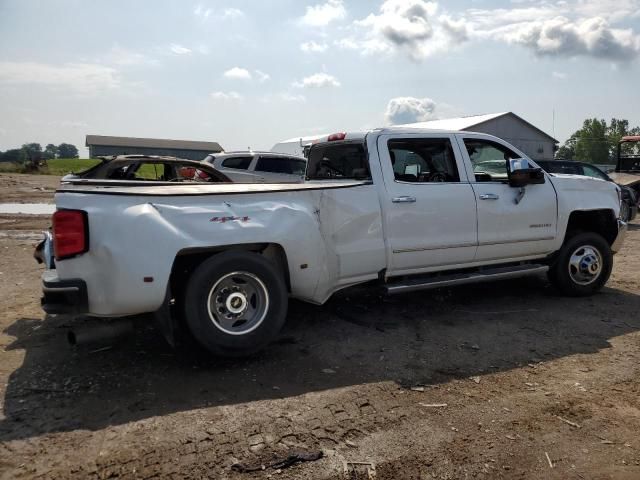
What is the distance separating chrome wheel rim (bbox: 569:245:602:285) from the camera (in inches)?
240

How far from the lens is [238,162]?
13031 millimetres

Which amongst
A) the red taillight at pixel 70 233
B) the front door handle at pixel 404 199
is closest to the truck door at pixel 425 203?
the front door handle at pixel 404 199

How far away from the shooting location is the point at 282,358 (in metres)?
4.24

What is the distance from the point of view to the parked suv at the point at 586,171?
12938mm

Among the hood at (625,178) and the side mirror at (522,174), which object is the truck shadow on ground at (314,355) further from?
the hood at (625,178)

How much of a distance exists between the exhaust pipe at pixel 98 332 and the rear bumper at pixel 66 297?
0.55ft

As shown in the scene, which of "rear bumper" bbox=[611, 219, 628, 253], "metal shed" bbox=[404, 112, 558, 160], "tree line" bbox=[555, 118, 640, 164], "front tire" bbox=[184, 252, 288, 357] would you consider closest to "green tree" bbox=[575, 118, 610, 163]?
"tree line" bbox=[555, 118, 640, 164]

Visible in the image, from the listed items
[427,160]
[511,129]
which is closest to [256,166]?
[427,160]

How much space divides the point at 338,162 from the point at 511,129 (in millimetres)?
36317

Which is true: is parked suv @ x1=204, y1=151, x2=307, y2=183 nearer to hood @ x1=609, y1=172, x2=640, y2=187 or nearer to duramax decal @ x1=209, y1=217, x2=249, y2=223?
duramax decal @ x1=209, y1=217, x2=249, y2=223

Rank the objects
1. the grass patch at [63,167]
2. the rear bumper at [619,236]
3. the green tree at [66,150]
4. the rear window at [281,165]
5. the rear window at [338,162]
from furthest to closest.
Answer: the green tree at [66,150] < the grass patch at [63,167] < the rear window at [281,165] < the rear bumper at [619,236] < the rear window at [338,162]

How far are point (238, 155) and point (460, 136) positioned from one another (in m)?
8.29

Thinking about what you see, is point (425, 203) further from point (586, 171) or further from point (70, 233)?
point (586, 171)

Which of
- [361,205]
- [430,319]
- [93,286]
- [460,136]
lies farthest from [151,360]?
[460,136]
